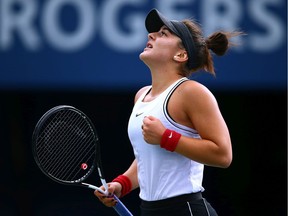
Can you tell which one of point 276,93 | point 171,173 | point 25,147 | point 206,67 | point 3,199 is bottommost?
point 3,199

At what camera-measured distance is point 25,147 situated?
24.3ft

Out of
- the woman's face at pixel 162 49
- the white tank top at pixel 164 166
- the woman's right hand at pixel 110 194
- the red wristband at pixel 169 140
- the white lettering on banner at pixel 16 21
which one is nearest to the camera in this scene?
the red wristband at pixel 169 140

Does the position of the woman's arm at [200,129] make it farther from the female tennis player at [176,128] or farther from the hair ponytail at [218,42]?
the hair ponytail at [218,42]

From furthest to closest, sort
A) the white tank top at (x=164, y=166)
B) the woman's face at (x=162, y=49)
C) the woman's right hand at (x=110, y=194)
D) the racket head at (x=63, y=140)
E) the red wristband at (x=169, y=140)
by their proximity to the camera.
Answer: the racket head at (x=63, y=140)
the woman's right hand at (x=110, y=194)
the woman's face at (x=162, y=49)
the white tank top at (x=164, y=166)
the red wristband at (x=169, y=140)

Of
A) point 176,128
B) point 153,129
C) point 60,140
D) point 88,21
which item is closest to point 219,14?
point 88,21

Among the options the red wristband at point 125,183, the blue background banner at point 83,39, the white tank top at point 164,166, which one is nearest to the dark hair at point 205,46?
the white tank top at point 164,166

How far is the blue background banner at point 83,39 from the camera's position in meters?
6.87

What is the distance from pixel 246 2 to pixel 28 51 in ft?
5.51

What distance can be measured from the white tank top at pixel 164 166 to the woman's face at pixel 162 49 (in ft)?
0.51

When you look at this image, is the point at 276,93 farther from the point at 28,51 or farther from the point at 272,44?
the point at 28,51

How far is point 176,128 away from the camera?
3928 millimetres

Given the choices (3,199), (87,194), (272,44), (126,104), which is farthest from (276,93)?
(3,199)

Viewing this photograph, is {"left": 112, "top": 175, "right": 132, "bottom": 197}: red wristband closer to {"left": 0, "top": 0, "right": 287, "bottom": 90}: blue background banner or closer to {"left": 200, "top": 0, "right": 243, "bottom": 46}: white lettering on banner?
{"left": 0, "top": 0, "right": 287, "bottom": 90}: blue background banner

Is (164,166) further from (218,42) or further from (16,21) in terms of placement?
(16,21)
